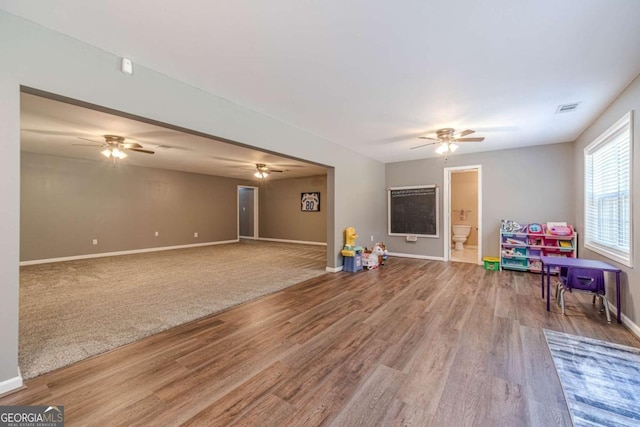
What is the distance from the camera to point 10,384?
1.68 m

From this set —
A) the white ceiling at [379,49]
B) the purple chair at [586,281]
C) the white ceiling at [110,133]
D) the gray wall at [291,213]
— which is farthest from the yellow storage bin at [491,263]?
the gray wall at [291,213]

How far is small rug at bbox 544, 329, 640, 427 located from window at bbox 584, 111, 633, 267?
1.06m

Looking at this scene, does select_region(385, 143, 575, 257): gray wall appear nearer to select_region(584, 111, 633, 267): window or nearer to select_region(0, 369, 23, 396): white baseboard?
select_region(584, 111, 633, 267): window

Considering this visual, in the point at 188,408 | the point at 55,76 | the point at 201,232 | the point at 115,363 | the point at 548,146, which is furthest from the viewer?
the point at 201,232

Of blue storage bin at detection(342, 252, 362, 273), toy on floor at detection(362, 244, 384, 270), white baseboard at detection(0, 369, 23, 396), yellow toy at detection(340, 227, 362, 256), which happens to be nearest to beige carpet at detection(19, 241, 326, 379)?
white baseboard at detection(0, 369, 23, 396)

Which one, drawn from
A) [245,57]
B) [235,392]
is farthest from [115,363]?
[245,57]

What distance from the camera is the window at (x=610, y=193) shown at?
2.79 metres

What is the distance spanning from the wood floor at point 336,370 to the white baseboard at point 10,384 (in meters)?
0.06

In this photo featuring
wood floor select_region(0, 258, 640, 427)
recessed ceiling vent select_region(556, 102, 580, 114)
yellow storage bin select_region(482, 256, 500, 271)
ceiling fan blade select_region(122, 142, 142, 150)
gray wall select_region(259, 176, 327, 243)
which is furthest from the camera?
gray wall select_region(259, 176, 327, 243)

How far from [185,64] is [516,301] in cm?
466

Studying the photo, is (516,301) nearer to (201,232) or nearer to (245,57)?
(245,57)

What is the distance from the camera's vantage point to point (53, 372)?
1913mm

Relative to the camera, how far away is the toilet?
7746 millimetres

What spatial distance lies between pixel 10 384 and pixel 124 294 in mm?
2054
